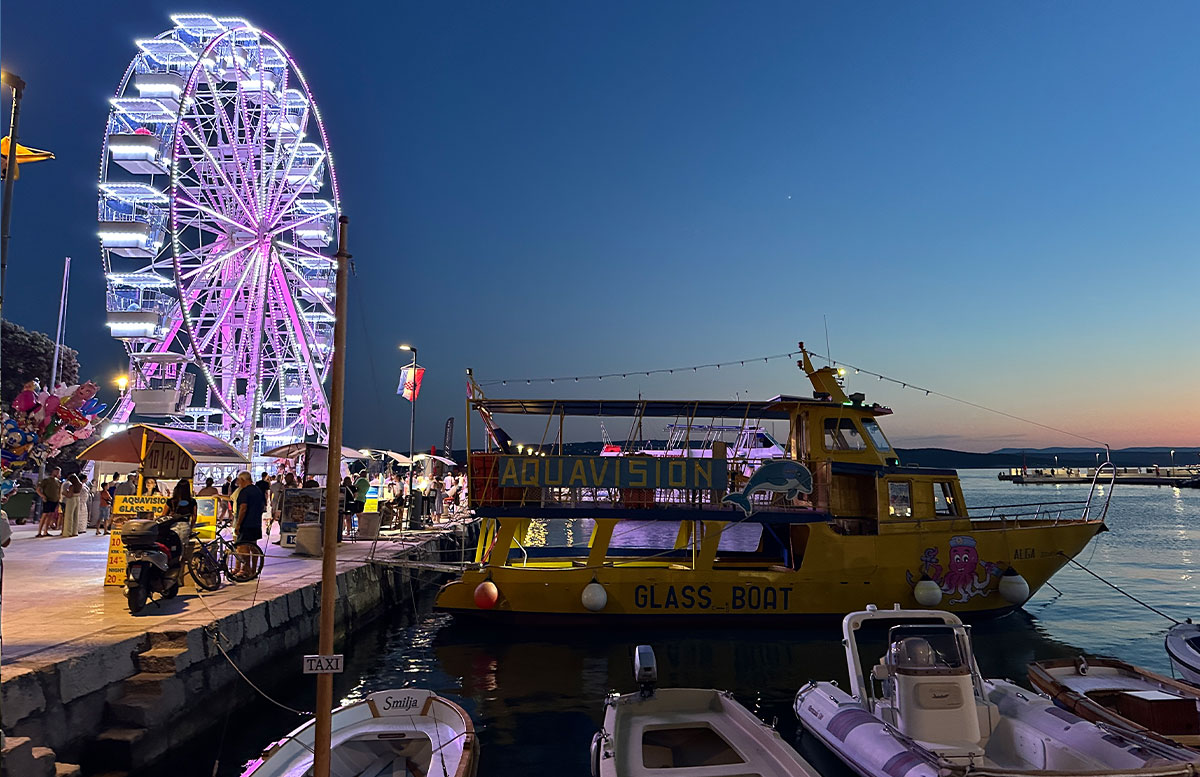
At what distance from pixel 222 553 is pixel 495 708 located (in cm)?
557

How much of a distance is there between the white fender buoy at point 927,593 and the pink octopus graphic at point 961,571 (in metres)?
0.21

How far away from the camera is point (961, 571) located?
45.5ft

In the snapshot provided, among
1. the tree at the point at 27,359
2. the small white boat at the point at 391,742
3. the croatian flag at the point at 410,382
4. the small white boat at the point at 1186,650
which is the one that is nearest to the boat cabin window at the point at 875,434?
the small white boat at the point at 1186,650

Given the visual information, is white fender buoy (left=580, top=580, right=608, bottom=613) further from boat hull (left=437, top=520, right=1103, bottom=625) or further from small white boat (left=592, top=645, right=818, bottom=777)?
small white boat (left=592, top=645, right=818, bottom=777)

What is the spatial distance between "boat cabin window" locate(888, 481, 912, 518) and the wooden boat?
4.92 m

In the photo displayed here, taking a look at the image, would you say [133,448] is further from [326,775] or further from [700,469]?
[700,469]

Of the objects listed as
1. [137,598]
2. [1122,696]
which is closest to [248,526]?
[137,598]

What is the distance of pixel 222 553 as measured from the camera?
12.1 m

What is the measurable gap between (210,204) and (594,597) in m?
29.9

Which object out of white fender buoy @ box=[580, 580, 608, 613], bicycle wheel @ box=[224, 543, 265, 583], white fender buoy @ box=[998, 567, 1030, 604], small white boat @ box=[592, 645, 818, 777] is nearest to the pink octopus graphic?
white fender buoy @ box=[998, 567, 1030, 604]

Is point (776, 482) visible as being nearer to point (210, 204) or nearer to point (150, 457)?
point (150, 457)

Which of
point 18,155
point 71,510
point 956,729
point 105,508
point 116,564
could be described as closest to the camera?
point 956,729

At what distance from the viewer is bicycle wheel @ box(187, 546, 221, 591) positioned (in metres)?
11.1

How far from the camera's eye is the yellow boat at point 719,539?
13.5 metres
